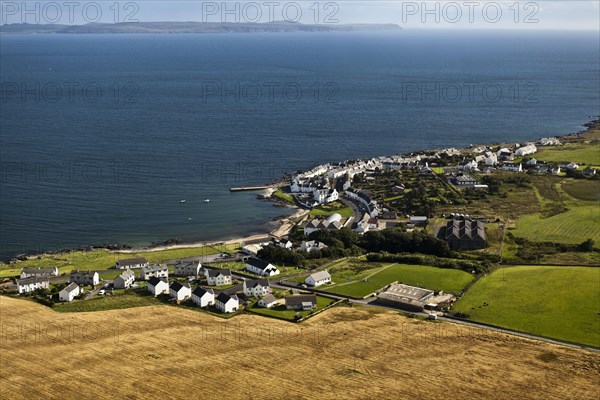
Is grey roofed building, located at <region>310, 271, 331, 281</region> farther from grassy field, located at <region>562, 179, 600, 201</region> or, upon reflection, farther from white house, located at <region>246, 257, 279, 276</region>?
grassy field, located at <region>562, 179, 600, 201</region>

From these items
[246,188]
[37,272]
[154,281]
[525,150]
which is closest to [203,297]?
[154,281]

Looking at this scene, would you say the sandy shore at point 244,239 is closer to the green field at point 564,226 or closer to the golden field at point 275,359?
the golden field at point 275,359

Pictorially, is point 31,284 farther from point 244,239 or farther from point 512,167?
point 512,167

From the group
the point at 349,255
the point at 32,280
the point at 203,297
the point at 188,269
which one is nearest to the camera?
the point at 203,297

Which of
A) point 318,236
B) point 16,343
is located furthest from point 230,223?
point 16,343

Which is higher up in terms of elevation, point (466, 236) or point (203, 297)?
point (466, 236)

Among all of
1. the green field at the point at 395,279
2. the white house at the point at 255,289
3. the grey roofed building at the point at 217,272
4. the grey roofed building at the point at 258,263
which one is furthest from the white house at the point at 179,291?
the green field at the point at 395,279
